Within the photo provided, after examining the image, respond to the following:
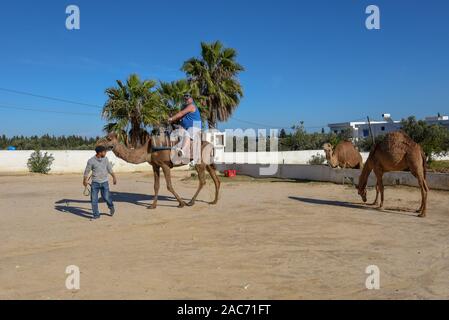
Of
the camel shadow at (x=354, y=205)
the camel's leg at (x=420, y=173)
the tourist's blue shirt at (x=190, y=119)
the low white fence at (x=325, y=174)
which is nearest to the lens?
the camel's leg at (x=420, y=173)

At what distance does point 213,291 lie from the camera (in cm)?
502

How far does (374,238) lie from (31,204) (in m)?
10.4

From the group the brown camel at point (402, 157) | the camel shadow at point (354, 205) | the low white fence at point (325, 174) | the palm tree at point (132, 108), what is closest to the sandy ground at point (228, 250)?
the camel shadow at point (354, 205)

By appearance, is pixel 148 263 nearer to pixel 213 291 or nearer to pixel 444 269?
pixel 213 291

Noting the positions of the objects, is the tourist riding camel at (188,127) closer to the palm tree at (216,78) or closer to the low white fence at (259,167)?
the low white fence at (259,167)

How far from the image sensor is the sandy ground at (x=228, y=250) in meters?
5.11

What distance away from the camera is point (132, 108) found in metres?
27.1

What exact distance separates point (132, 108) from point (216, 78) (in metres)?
7.11

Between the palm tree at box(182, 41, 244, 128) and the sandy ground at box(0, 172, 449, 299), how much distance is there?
18.6 m

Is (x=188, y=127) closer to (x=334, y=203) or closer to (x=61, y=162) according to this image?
(x=334, y=203)

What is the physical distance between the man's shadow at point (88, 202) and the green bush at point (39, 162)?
16622mm

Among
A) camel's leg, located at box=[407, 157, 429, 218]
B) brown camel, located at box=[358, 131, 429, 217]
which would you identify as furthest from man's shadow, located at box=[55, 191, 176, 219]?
camel's leg, located at box=[407, 157, 429, 218]
